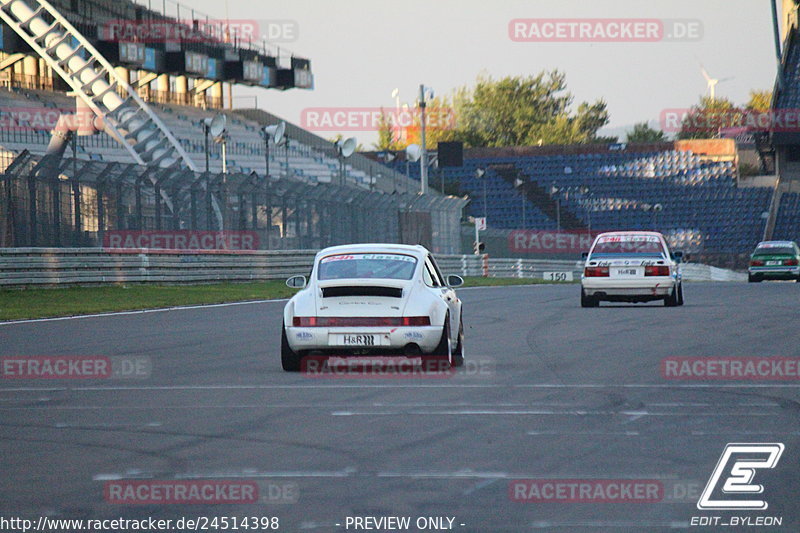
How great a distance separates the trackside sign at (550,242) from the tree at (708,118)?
6989 centimetres

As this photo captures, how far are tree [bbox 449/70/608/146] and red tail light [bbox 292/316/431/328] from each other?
404 feet

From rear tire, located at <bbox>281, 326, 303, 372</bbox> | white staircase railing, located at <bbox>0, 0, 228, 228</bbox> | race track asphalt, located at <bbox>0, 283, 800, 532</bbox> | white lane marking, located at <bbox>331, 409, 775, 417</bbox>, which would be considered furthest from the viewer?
white staircase railing, located at <bbox>0, 0, 228, 228</bbox>

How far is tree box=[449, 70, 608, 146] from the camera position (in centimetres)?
13625

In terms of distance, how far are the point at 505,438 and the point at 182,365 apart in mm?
6175

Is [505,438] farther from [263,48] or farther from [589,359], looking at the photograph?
[263,48]

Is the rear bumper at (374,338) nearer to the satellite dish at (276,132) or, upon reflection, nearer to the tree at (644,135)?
the satellite dish at (276,132)

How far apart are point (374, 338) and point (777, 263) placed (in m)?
35.2

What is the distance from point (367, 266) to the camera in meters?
13.3

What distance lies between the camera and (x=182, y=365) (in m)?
14.0

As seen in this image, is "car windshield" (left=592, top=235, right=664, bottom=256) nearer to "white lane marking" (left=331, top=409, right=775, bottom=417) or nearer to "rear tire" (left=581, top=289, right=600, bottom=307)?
"rear tire" (left=581, top=289, right=600, bottom=307)

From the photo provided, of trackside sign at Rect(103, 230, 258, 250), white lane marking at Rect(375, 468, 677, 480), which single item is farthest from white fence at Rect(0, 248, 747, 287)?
white lane marking at Rect(375, 468, 677, 480)

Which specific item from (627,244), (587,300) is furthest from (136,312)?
(627,244)

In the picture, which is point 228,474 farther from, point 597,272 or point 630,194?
point 630,194

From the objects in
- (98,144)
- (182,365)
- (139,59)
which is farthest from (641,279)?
(139,59)
